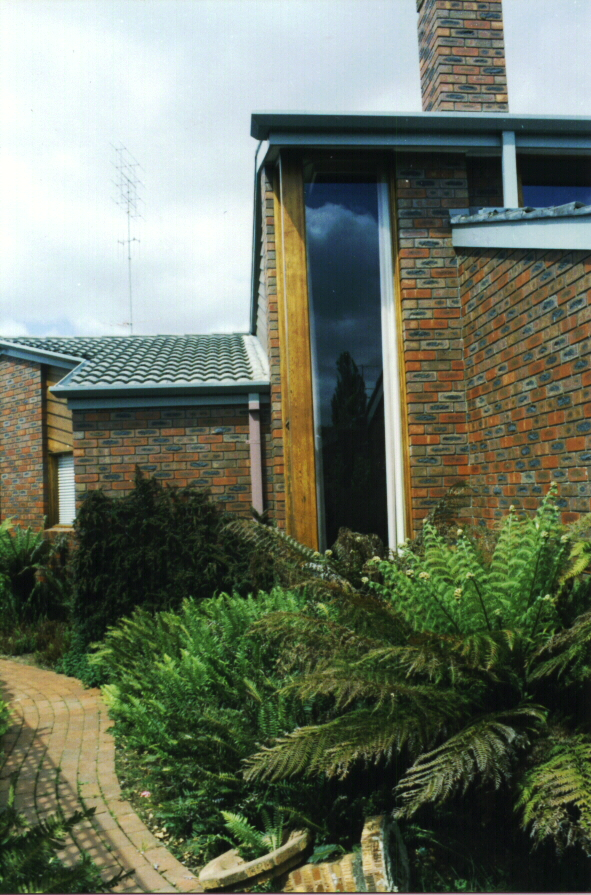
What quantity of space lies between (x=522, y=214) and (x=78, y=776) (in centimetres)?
436

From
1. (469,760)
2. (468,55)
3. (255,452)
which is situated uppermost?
(468,55)

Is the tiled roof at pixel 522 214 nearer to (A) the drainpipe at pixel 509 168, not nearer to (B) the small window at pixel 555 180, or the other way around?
(A) the drainpipe at pixel 509 168

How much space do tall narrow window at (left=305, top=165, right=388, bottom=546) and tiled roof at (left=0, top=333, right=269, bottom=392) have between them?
1.36m

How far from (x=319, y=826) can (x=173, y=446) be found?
4.53 metres

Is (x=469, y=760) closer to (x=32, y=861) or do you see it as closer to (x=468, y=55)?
(x=32, y=861)

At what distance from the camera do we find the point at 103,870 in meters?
2.75

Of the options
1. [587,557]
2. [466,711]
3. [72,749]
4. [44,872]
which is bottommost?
[72,749]

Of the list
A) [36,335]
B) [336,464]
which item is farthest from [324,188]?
[36,335]

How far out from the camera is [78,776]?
12.4 feet

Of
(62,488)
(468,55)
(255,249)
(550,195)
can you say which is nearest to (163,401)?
Result: (255,249)

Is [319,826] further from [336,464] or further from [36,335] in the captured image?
[36,335]

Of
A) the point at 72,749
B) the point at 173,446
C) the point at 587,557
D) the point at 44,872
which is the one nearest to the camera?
the point at 44,872

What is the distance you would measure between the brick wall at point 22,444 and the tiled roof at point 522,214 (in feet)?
20.9

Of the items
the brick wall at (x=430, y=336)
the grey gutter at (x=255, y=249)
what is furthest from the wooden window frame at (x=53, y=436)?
the brick wall at (x=430, y=336)
